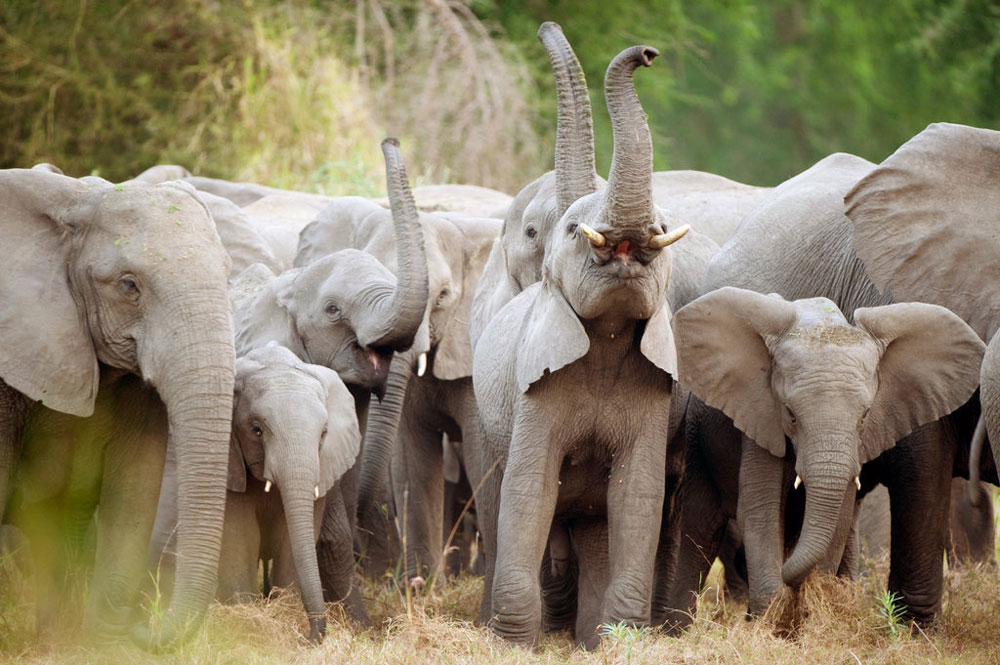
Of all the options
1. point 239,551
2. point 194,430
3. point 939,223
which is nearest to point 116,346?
point 194,430

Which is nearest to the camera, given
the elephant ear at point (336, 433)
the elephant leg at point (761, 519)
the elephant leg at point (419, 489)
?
the elephant leg at point (761, 519)

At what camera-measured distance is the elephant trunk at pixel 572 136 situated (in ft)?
19.5

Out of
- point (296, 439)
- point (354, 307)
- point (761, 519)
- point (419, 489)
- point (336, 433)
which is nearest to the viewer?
point (296, 439)

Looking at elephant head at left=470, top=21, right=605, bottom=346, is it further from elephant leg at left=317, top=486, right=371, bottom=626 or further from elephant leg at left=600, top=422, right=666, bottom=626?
elephant leg at left=317, top=486, right=371, bottom=626

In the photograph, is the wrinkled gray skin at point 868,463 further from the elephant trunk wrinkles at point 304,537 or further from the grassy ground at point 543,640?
the elephant trunk wrinkles at point 304,537

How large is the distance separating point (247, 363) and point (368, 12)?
9683mm

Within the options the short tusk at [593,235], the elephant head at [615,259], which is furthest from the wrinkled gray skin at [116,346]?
the short tusk at [593,235]

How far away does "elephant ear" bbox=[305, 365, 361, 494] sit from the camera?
6.22 m

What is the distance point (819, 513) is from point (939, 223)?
164 centimetres

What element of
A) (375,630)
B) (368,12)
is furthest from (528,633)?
(368,12)

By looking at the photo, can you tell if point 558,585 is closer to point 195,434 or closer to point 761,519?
point 761,519

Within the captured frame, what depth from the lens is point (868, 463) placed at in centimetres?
675

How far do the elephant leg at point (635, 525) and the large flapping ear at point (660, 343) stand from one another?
0.91ft

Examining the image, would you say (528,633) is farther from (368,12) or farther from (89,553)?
(368,12)
